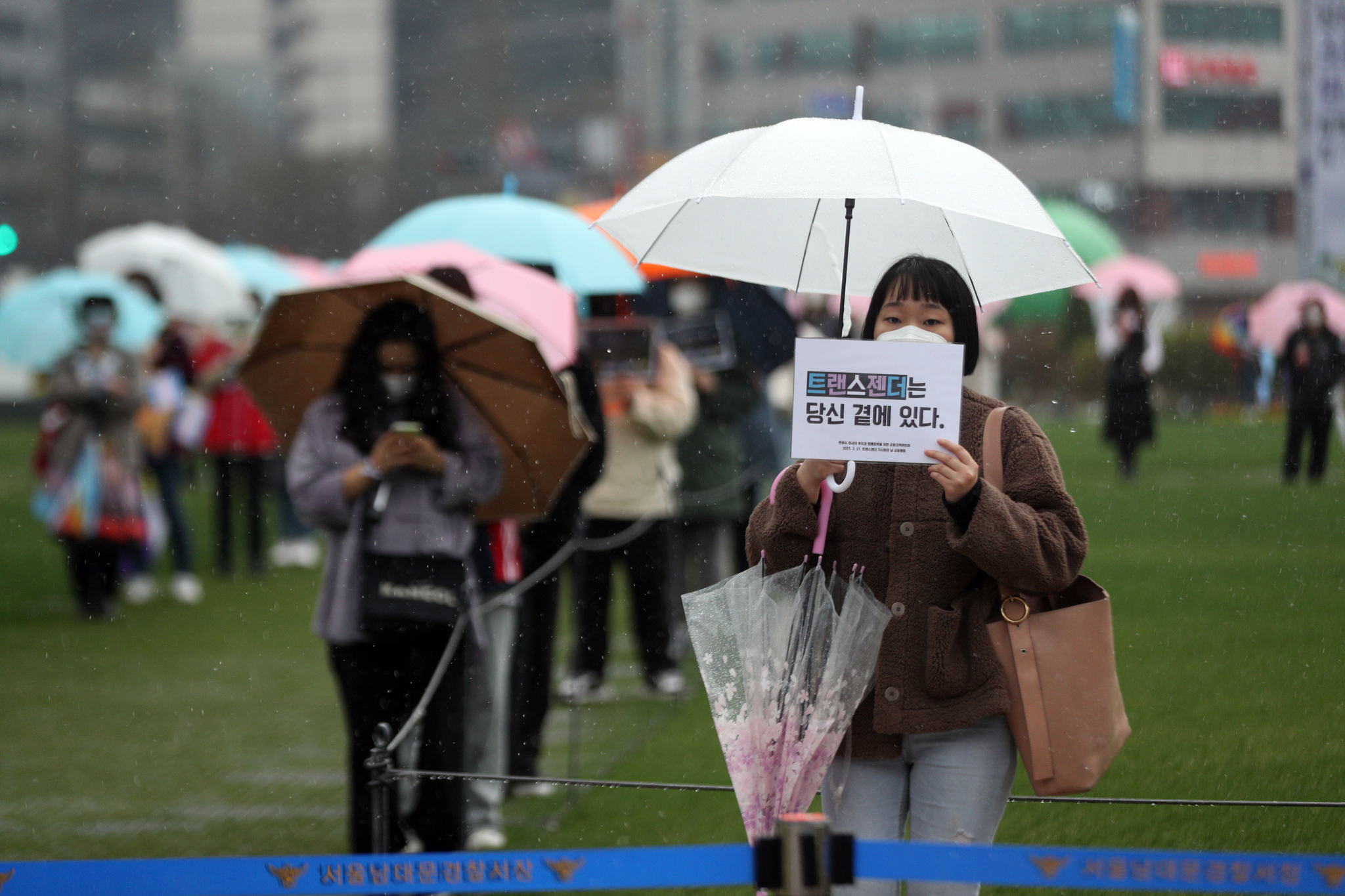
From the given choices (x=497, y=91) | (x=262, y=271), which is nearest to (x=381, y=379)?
(x=497, y=91)

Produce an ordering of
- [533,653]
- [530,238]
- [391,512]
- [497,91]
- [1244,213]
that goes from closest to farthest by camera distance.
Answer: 1. [391,512]
2. [1244,213]
3. [533,653]
4. [530,238]
5. [497,91]

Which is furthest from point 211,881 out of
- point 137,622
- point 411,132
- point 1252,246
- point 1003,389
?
point 411,132

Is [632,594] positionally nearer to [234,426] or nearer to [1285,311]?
[1285,311]

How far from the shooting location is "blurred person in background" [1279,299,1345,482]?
5316 mm

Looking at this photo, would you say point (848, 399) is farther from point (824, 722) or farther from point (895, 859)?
point (895, 859)

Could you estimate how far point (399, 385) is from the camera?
4715 millimetres

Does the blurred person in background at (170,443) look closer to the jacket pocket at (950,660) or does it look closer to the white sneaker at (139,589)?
the white sneaker at (139,589)

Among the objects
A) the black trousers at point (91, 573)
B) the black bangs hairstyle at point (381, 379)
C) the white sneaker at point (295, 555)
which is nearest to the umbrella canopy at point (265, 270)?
the white sneaker at point (295, 555)

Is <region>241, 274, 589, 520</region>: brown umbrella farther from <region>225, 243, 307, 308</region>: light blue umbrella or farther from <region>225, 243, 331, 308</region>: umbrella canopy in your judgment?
<region>225, 243, 307, 308</region>: light blue umbrella

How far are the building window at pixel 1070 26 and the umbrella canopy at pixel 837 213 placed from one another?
2.00 meters

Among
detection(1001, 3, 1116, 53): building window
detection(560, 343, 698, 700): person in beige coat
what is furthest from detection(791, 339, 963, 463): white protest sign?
detection(560, 343, 698, 700): person in beige coat

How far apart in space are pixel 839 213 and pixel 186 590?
29.7 feet

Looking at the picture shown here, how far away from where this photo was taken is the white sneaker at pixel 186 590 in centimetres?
1166

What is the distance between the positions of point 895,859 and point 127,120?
1137 centimetres
